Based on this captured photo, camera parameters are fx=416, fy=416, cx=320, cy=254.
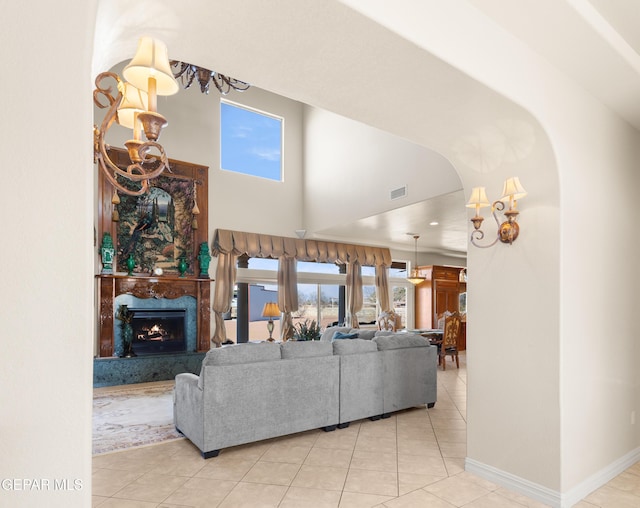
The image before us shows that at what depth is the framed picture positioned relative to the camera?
6.91 meters

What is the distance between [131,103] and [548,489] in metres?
3.41

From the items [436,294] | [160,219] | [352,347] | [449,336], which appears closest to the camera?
[352,347]

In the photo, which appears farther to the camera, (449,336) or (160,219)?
(449,336)

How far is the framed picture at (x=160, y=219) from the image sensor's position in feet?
22.7

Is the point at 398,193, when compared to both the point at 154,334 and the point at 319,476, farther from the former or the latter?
the point at 154,334

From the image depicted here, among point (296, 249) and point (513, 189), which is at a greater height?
point (513, 189)

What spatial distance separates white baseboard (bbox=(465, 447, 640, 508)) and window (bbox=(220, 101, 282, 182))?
685 centimetres

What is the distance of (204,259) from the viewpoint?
7.60 metres

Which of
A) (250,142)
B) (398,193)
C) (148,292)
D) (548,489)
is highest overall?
(250,142)

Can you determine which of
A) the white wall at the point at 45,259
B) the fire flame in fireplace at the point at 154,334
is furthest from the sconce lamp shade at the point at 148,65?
the fire flame in fireplace at the point at 154,334

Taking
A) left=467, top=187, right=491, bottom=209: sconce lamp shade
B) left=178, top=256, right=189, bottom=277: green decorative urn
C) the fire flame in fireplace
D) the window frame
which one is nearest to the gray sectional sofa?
left=467, top=187, right=491, bottom=209: sconce lamp shade

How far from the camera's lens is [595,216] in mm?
3133

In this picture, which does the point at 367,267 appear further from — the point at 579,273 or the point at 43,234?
the point at 43,234

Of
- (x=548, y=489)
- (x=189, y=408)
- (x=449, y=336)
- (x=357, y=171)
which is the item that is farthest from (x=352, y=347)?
(x=449, y=336)
